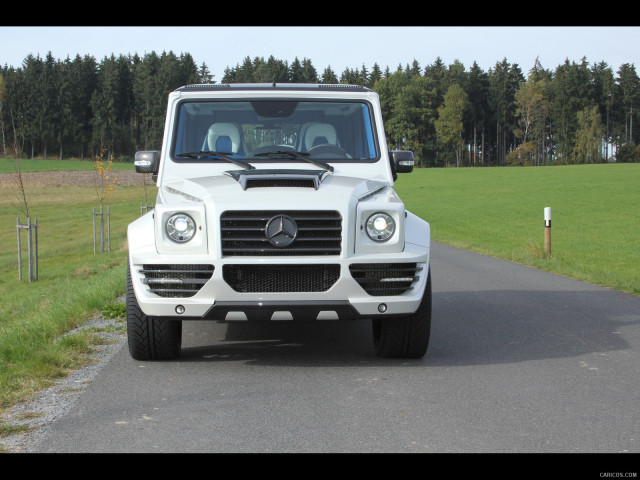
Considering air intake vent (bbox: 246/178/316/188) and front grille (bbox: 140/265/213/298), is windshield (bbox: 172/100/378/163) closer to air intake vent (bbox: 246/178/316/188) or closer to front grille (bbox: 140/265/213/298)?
air intake vent (bbox: 246/178/316/188)

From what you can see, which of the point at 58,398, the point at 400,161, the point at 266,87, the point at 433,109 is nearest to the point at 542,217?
the point at 400,161

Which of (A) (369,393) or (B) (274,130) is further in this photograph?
(B) (274,130)

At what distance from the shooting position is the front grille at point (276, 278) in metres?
5.79

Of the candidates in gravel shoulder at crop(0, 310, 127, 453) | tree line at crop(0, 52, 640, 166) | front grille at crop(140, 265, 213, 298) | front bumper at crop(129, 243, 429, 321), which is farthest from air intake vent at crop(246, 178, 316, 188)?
tree line at crop(0, 52, 640, 166)

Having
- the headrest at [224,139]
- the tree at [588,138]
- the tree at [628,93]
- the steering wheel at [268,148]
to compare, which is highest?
the tree at [628,93]

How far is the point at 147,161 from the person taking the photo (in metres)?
7.04

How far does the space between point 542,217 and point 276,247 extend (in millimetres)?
33500

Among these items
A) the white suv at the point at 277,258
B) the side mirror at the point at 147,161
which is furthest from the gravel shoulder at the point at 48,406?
the side mirror at the point at 147,161

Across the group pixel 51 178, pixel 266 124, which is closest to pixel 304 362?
pixel 266 124

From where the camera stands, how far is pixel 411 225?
6250 millimetres

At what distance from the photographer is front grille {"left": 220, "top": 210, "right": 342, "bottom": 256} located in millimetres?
5792

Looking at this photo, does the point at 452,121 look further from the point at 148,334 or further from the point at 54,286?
the point at 148,334

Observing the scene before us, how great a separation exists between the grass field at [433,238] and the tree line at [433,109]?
59388 millimetres

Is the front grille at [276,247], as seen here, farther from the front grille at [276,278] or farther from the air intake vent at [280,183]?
the air intake vent at [280,183]
